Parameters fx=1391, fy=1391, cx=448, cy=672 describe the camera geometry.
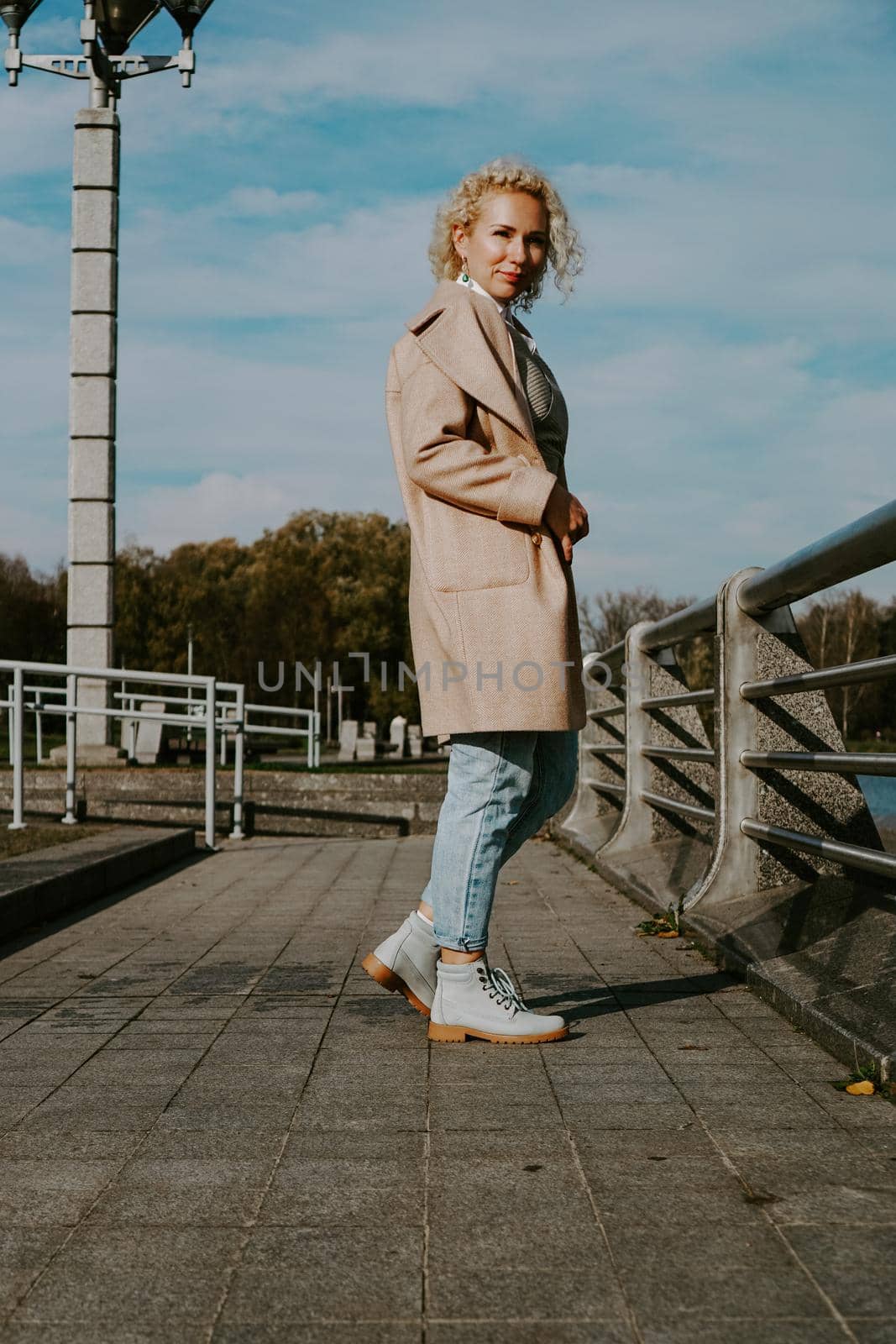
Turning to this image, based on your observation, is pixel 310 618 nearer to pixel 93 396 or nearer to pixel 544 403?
pixel 93 396

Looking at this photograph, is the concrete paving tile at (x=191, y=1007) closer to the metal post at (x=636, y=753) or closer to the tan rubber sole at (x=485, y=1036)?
the tan rubber sole at (x=485, y=1036)

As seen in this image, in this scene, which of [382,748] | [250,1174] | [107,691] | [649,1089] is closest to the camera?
[250,1174]

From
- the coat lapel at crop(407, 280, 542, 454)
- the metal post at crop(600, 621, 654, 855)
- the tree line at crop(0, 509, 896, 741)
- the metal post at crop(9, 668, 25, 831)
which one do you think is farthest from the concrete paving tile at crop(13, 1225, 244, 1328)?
the tree line at crop(0, 509, 896, 741)

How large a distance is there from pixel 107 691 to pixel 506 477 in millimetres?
12310

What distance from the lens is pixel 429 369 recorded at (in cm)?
339

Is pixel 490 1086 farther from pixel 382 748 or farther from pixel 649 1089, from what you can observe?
pixel 382 748

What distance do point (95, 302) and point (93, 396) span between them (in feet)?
3.56

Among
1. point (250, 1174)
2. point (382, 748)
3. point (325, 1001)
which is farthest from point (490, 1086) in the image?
point (382, 748)

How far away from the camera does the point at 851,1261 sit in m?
1.90

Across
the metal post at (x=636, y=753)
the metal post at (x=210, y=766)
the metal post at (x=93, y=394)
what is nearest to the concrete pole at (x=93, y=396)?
the metal post at (x=93, y=394)

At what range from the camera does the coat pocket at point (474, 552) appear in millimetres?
3334

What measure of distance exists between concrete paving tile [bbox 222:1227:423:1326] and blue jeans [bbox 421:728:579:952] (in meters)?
1.38

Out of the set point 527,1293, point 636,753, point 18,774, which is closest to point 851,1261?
point 527,1293

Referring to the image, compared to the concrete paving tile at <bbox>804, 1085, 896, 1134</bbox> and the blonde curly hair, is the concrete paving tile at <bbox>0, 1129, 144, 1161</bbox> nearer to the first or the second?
the concrete paving tile at <bbox>804, 1085, 896, 1134</bbox>
